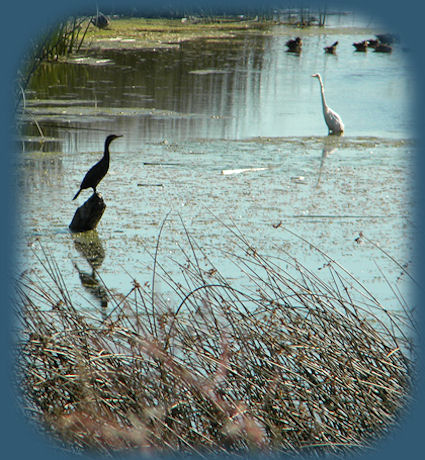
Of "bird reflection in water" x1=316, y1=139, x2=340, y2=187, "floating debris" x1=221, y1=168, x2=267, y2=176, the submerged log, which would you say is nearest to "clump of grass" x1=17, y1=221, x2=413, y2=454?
the submerged log

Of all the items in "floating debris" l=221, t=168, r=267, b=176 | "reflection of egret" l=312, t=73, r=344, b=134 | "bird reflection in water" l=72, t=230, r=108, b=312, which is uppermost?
"reflection of egret" l=312, t=73, r=344, b=134

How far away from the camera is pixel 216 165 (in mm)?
8039

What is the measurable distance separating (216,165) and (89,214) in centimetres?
254

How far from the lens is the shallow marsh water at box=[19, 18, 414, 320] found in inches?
218

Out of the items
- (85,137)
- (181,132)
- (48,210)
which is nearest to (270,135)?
(181,132)

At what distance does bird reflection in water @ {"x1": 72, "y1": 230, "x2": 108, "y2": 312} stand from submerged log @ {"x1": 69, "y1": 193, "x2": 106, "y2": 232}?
6cm

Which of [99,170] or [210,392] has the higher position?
[210,392]

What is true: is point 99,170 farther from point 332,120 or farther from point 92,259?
point 332,120

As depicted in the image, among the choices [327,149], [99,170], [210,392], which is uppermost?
[210,392]

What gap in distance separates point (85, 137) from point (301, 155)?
8.94ft

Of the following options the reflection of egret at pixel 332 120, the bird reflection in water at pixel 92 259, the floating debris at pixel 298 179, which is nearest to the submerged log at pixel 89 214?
the bird reflection in water at pixel 92 259

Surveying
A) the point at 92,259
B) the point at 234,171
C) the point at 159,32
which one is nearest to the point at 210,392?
the point at 92,259

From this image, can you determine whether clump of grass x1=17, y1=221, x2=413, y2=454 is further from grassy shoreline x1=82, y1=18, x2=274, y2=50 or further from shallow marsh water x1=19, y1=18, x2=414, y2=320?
grassy shoreline x1=82, y1=18, x2=274, y2=50

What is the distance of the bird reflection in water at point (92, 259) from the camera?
15.9ft
